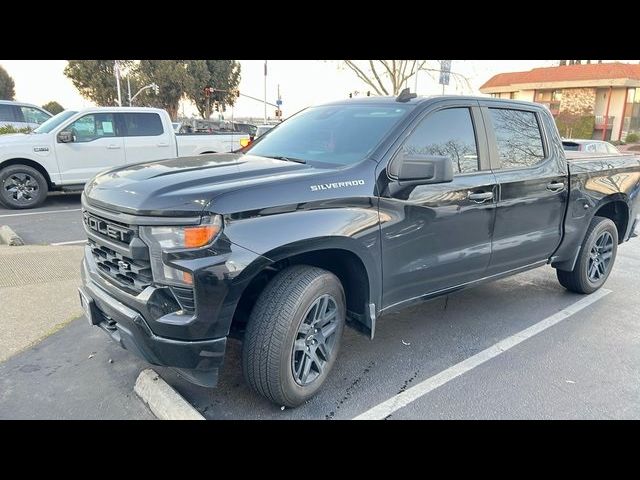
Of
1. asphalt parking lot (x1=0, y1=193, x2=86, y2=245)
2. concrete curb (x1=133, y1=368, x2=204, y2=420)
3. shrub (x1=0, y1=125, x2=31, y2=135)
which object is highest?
shrub (x1=0, y1=125, x2=31, y2=135)

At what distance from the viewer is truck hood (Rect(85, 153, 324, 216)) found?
8.14 ft

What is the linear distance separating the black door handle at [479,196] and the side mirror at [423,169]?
0.62 metres

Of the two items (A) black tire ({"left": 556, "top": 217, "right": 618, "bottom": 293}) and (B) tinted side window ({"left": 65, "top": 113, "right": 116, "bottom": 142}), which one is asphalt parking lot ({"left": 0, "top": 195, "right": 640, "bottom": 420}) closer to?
(A) black tire ({"left": 556, "top": 217, "right": 618, "bottom": 293})

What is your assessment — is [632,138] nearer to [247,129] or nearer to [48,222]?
[247,129]

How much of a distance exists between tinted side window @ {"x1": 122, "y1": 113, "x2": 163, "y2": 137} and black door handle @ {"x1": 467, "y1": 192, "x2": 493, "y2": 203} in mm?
8182

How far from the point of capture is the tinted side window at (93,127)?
9422mm

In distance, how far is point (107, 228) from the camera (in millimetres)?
2771

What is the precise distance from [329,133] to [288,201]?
1.14 metres

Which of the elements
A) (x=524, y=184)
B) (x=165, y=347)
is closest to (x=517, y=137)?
(x=524, y=184)

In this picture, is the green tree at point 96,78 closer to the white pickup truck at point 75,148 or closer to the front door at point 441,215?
the white pickup truck at point 75,148

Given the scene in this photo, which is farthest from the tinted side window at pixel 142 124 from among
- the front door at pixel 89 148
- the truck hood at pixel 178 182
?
the truck hood at pixel 178 182

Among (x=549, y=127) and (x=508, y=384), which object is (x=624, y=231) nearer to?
(x=549, y=127)

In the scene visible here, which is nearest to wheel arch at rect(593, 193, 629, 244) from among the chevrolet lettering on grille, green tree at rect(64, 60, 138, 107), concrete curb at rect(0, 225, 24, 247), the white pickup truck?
the chevrolet lettering on grille
